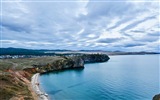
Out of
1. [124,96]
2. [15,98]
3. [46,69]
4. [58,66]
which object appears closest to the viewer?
[15,98]

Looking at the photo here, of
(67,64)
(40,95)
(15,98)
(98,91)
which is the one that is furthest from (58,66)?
(15,98)

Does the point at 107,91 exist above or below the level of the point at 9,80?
below

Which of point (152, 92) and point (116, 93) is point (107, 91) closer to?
point (116, 93)

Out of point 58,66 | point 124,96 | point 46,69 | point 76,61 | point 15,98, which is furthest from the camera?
point 76,61

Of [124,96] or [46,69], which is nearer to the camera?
[124,96]

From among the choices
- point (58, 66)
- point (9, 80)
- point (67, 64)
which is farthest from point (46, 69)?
point (9, 80)

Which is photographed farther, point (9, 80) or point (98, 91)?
point (98, 91)

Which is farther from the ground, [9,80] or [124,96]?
[9,80]

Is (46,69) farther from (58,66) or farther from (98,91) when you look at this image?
(98,91)

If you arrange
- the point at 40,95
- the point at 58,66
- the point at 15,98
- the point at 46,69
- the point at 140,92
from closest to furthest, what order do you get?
1. the point at 15,98
2. the point at 40,95
3. the point at 140,92
4. the point at 46,69
5. the point at 58,66
